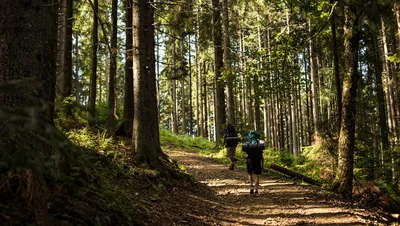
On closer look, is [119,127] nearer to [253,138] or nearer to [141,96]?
[141,96]

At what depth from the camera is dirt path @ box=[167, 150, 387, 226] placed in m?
7.21

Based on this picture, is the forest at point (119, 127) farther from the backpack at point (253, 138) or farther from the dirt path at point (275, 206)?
the backpack at point (253, 138)

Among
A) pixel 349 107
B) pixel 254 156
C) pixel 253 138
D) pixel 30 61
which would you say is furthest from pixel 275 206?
pixel 30 61

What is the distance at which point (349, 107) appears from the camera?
10.1 metres

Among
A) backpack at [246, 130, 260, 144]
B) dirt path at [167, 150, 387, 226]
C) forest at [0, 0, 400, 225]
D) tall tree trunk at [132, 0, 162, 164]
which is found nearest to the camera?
forest at [0, 0, 400, 225]

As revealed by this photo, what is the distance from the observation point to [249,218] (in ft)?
24.6

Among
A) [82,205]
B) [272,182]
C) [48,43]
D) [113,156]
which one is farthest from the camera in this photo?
[272,182]

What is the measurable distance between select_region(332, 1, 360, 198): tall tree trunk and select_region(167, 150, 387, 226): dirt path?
2.38 feet

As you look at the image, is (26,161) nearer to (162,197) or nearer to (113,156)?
(162,197)

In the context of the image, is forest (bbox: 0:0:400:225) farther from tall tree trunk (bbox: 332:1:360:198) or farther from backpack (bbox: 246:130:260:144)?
backpack (bbox: 246:130:260:144)

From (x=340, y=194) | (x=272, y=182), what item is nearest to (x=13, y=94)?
(x=340, y=194)

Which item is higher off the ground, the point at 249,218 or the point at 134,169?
the point at 134,169

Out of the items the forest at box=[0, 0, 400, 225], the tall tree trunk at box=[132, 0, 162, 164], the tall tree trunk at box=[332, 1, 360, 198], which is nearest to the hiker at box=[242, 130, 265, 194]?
the forest at box=[0, 0, 400, 225]

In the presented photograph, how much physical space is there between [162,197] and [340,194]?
5391 millimetres
